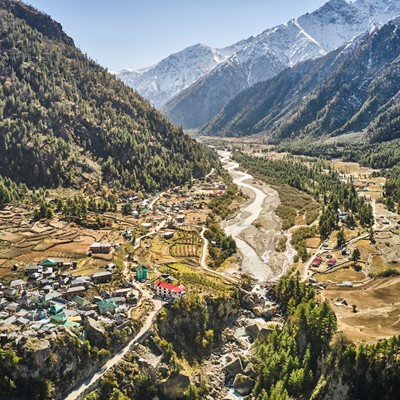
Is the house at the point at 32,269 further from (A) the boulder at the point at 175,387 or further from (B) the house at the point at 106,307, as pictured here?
(A) the boulder at the point at 175,387

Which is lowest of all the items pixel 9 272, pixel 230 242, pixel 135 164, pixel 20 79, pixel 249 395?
pixel 249 395

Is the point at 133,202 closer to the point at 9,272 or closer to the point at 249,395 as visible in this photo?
the point at 9,272

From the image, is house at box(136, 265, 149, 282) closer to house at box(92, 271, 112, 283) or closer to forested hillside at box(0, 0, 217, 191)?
house at box(92, 271, 112, 283)

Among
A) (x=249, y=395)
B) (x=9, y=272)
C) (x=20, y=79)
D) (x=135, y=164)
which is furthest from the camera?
(x=20, y=79)

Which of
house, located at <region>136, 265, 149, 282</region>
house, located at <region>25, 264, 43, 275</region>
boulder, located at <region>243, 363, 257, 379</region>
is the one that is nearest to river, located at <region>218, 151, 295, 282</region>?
house, located at <region>136, 265, 149, 282</region>

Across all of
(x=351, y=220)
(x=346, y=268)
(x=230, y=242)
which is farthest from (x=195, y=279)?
(x=351, y=220)

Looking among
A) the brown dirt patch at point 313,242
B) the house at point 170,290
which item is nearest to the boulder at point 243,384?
the house at point 170,290
